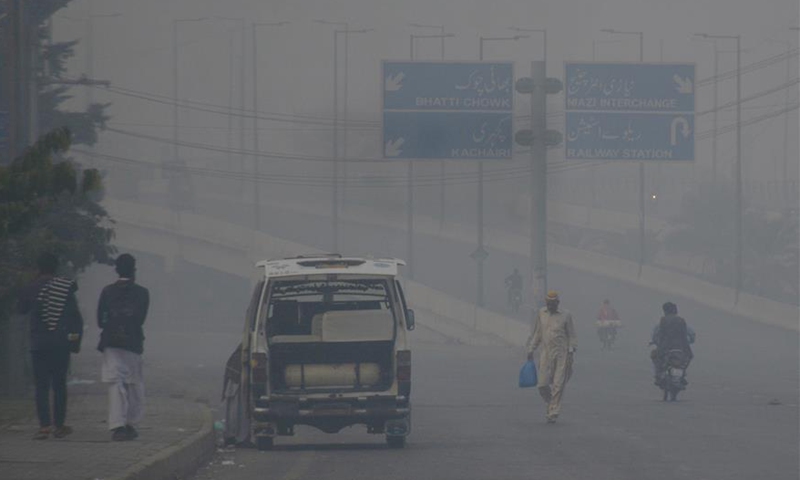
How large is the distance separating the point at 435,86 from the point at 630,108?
15.3 feet

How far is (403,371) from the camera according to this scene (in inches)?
603

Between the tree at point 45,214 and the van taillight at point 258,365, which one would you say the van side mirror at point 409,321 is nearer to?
the van taillight at point 258,365

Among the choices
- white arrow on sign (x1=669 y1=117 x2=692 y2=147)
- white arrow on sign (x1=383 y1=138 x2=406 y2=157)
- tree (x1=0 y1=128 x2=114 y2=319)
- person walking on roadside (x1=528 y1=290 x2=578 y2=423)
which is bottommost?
person walking on roadside (x1=528 y1=290 x2=578 y2=423)

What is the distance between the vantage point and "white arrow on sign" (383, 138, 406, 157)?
114 ft

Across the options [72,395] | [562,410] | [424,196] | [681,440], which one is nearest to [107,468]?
[681,440]

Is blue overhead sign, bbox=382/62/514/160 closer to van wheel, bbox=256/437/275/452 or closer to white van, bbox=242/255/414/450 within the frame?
white van, bbox=242/255/414/450

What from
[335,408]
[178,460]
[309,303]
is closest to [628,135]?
[309,303]

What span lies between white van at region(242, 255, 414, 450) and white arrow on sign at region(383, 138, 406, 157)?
61.3 feet

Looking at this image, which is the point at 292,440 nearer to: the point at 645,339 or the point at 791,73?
the point at 645,339

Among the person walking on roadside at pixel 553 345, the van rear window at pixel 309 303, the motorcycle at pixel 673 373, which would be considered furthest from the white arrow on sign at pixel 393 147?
the van rear window at pixel 309 303

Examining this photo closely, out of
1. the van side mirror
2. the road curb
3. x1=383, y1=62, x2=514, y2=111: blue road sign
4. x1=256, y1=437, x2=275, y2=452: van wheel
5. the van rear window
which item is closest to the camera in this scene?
the road curb

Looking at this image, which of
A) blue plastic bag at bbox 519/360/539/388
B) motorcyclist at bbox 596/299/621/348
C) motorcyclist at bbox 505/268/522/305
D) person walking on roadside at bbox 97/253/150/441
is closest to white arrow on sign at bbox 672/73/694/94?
motorcyclist at bbox 596/299/621/348

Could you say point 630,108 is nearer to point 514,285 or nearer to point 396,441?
point 396,441

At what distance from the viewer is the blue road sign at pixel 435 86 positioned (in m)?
34.5
